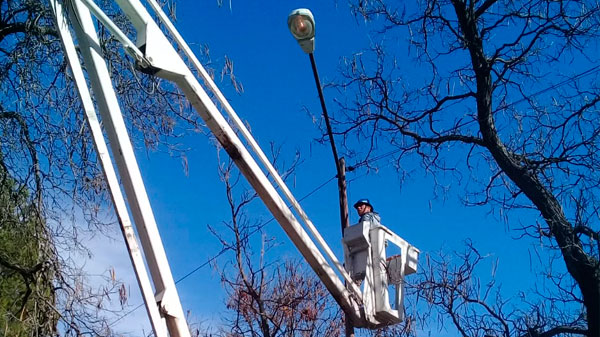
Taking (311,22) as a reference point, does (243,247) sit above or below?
below

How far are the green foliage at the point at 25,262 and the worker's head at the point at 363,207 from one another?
2867 millimetres

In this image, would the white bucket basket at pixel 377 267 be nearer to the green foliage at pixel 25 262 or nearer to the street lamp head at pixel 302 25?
the street lamp head at pixel 302 25

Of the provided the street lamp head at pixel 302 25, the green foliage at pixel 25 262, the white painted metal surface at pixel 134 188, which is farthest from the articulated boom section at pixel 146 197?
the green foliage at pixel 25 262

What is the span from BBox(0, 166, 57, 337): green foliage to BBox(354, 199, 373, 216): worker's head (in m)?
2.87

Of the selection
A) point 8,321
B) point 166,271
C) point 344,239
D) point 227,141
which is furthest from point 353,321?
point 8,321

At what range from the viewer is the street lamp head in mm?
5930

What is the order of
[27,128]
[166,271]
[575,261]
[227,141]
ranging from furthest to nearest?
[27,128] → [575,261] → [227,141] → [166,271]

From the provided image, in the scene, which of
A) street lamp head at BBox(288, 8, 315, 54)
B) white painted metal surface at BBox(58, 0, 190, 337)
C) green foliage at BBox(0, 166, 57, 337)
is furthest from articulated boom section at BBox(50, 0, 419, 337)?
green foliage at BBox(0, 166, 57, 337)

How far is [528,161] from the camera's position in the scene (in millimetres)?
6602

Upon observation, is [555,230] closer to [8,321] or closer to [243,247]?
[243,247]

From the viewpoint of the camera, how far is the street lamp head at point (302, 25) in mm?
5930

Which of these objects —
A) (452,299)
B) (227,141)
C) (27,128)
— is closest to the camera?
(227,141)

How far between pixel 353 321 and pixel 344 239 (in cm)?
67

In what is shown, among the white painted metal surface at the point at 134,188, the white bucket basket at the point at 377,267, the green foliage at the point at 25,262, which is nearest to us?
the white painted metal surface at the point at 134,188
